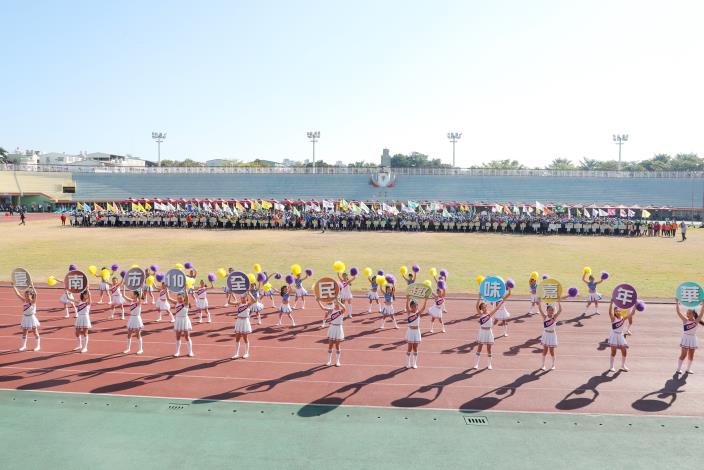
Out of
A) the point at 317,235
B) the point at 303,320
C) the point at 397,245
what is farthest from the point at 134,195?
the point at 303,320

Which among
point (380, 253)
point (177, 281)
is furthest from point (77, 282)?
point (380, 253)

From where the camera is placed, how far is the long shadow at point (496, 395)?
10.2 metres

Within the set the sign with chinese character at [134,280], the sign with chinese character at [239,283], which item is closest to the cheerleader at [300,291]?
the sign with chinese character at [239,283]

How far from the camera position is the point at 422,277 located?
77.5ft

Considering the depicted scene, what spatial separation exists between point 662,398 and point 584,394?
1.50 metres

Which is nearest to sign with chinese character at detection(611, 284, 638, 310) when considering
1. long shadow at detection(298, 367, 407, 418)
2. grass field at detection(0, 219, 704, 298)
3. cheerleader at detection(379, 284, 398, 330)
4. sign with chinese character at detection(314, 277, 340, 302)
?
long shadow at detection(298, 367, 407, 418)

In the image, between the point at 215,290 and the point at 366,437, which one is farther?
the point at 215,290

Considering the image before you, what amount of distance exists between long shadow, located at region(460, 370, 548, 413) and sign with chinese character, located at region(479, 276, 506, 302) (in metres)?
1.86

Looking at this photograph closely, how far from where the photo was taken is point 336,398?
10.5 m

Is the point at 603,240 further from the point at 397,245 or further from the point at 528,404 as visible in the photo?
the point at 528,404

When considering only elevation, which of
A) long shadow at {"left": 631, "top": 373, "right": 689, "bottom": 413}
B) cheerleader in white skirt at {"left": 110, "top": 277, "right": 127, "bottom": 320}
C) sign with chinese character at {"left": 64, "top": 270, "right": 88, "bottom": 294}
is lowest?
long shadow at {"left": 631, "top": 373, "right": 689, "bottom": 413}

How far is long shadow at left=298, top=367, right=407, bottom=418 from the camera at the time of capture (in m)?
9.87

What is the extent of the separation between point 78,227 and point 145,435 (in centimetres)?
4375

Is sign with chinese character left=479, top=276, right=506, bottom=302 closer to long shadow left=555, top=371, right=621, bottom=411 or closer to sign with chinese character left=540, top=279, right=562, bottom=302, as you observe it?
sign with chinese character left=540, top=279, right=562, bottom=302
